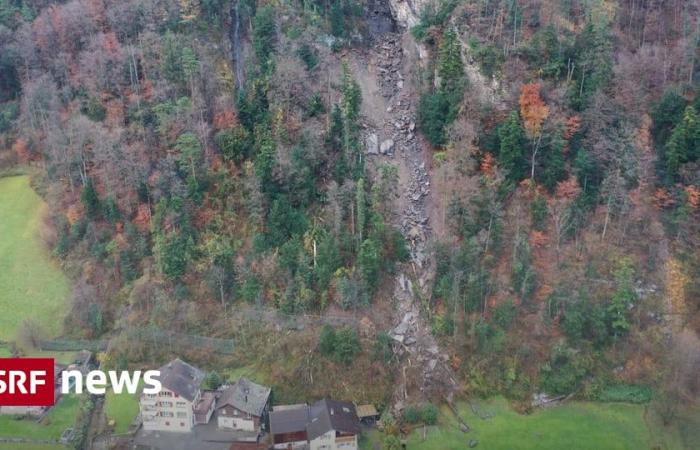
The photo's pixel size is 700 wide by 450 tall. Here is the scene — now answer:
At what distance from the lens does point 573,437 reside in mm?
32438

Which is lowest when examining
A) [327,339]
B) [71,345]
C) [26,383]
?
[71,345]

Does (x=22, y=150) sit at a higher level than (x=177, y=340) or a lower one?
higher

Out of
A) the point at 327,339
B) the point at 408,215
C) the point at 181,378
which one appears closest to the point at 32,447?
the point at 181,378

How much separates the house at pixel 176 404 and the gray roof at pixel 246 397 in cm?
97

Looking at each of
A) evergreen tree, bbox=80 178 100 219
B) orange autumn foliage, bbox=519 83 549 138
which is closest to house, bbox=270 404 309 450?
evergreen tree, bbox=80 178 100 219

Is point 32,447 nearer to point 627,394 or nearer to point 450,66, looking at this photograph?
point 627,394

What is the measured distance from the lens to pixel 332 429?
31000mm

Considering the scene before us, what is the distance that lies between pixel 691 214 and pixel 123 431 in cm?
2943

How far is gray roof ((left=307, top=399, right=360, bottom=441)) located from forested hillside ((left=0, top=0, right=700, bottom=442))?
5.37 ft

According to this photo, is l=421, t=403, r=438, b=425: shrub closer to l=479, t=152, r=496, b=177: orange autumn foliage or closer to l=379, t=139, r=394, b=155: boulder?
l=479, t=152, r=496, b=177: orange autumn foliage

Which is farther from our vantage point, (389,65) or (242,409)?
(389,65)

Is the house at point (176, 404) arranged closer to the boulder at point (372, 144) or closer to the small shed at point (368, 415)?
the small shed at point (368, 415)

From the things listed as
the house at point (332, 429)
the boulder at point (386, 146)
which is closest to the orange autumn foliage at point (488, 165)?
the boulder at point (386, 146)

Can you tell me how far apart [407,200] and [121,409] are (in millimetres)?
18292
